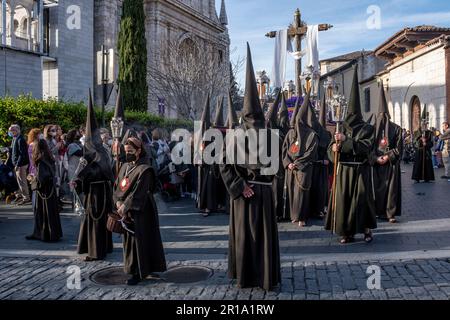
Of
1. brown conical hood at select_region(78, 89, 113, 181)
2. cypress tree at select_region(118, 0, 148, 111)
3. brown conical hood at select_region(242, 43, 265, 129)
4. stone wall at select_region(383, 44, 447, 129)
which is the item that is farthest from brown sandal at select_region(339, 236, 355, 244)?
cypress tree at select_region(118, 0, 148, 111)

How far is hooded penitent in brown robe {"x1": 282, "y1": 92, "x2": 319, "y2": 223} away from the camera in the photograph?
29.9 ft

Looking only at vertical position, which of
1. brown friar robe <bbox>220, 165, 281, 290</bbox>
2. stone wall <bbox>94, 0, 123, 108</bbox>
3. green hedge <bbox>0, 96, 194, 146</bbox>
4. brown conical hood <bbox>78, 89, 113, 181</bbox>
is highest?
stone wall <bbox>94, 0, 123, 108</bbox>

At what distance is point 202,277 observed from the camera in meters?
5.80

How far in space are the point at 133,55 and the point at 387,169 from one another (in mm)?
19018

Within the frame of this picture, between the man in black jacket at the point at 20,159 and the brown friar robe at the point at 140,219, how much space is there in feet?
22.2

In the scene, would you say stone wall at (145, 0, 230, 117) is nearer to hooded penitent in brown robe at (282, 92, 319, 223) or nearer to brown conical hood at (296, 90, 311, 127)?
brown conical hood at (296, 90, 311, 127)

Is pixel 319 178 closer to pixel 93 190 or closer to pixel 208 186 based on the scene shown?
pixel 208 186

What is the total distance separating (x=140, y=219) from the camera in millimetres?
5543

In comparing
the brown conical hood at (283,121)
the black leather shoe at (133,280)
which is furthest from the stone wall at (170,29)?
the black leather shoe at (133,280)
